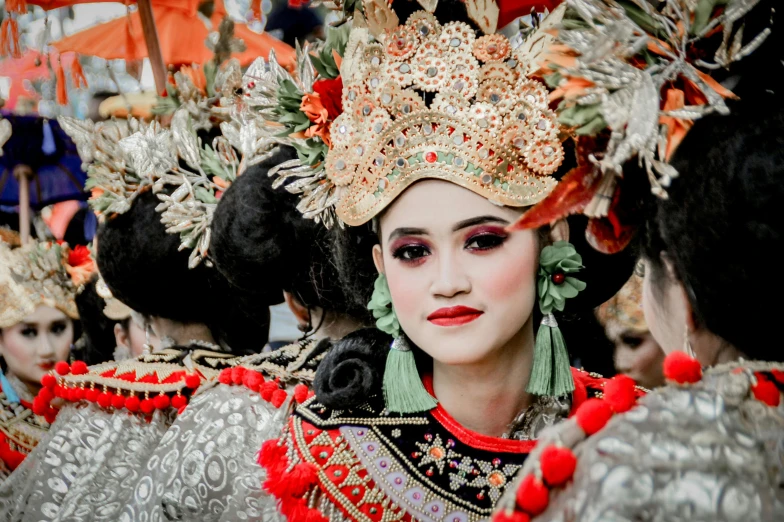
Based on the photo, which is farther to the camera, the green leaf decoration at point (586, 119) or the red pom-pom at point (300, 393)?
the red pom-pom at point (300, 393)

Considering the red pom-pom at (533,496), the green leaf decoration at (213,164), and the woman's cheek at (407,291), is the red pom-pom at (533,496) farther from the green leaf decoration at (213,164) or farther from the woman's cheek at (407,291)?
the green leaf decoration at (213,164)

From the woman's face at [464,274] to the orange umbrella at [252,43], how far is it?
230 cm

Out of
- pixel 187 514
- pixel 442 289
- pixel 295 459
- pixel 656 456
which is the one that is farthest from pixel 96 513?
pixel 656 456

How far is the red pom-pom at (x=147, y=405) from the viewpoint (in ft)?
10.6

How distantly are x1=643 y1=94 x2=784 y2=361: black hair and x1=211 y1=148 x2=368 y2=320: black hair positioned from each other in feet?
4.84

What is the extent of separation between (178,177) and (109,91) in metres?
2.46

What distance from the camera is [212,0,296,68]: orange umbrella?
4238 millimetres

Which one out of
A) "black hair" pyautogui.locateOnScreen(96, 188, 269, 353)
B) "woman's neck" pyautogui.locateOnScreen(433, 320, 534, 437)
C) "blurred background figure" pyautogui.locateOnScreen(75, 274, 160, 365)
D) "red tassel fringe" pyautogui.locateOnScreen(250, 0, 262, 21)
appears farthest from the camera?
"blurred background figure" pyautogui.locateOnScreen(75, 274, 160, 365)

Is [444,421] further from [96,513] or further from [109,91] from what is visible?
[109,91]

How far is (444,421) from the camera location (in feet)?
7.27

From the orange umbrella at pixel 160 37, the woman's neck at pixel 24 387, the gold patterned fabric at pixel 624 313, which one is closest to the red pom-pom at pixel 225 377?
the gold patterned fabric at pixel 624 313

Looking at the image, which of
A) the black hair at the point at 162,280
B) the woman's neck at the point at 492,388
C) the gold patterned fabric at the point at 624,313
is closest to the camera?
the woman's neck at the point at 492,388

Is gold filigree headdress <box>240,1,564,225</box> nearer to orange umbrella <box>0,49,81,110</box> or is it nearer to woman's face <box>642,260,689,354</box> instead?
woman's face <box>642,260,689,354</box>

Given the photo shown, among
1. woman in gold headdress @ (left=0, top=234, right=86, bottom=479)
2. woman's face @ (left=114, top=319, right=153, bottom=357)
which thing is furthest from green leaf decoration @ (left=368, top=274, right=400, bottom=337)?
woman in gold headdress @ (left=0, top=234, right=86, bottom=479)
